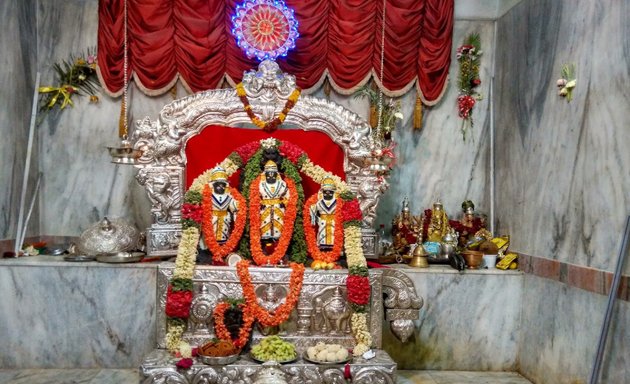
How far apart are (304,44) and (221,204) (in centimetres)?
253

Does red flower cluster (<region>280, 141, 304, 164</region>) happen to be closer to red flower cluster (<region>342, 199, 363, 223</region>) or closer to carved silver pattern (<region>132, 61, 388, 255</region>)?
carved silver pattern (<region>132, 61, 388, 255</region>)

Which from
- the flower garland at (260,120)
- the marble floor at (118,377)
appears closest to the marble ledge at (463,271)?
the marble floor at (118,377)

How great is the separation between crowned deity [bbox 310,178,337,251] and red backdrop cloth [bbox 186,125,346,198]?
485mm

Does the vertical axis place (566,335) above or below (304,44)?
below

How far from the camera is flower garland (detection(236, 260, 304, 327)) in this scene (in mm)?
4934

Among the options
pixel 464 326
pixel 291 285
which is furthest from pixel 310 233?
pixel 464 326

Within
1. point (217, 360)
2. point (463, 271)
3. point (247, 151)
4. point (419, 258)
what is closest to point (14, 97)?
point (247, 151)

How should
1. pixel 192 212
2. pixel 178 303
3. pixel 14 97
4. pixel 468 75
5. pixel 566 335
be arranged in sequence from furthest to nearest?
pixel 468 75, pixel 14 97, pixel 192 212, pixel 178 303, pixel 566 335

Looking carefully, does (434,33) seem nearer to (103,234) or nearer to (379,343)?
(379,343)

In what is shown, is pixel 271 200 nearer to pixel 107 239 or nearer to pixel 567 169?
pixel 107 239

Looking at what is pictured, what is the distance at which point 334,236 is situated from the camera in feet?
17.8

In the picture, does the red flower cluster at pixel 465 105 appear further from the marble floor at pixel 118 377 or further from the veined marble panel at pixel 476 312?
the marble floor at pixel 118 377

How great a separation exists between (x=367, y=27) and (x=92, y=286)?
4607mm

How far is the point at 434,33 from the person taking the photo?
21.6ft
